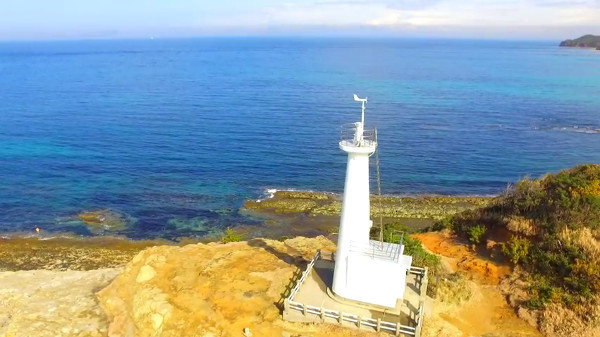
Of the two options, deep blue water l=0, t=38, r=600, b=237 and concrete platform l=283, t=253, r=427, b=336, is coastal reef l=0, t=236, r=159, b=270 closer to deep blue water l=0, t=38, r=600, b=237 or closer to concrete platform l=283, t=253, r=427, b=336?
deep blue water l=0, t=38, r=600, b=237

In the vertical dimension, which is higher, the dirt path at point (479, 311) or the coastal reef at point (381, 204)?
the dirt path at point (479, 311)


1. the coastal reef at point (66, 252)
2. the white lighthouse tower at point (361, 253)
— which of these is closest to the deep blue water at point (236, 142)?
the coastal reef at point (66, 252)

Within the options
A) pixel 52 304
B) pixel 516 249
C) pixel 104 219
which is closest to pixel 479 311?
pixel 516 249

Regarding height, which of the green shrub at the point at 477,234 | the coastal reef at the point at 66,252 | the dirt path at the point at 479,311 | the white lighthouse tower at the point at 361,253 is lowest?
the coastal reef at the point at 66,252

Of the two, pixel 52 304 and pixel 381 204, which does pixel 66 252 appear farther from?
pixel 381 204

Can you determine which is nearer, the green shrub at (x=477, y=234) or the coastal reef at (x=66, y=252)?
the green shrub at (x=477, y=234)

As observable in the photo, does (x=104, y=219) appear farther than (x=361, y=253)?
Yes

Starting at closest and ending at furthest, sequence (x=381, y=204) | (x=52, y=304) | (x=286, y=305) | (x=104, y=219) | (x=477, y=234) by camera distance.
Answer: (x=286, y=305) < (x=52, y=304) < (x=477, y=234) < (x=104, y=219) < (x=381, y=204)

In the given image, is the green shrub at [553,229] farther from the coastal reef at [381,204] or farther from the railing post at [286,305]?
the coastal reef at [381,204]
